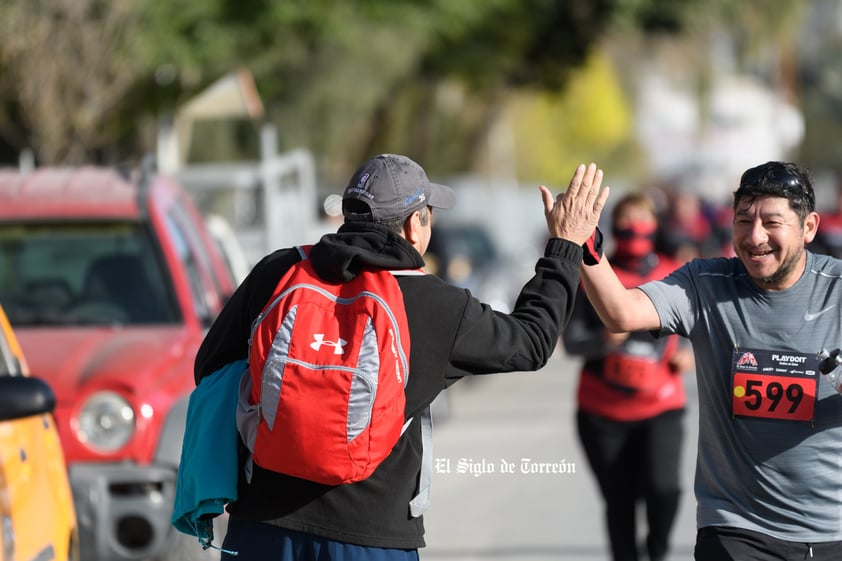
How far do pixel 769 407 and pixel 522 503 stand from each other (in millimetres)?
5439

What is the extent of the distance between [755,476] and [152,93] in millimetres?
13956

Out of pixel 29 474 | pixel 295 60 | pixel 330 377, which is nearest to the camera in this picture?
pixel 330 377

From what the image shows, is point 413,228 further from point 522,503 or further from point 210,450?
point 522,503

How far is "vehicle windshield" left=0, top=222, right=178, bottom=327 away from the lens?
277 inches

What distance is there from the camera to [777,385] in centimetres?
416

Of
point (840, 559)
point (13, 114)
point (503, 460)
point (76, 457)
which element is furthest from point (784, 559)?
point (13, 114)

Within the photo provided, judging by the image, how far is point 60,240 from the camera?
7.39 m

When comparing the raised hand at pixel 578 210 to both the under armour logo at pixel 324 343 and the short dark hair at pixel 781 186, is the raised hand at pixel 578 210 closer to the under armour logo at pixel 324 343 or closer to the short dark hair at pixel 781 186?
the short dark hair at pixel 781 186

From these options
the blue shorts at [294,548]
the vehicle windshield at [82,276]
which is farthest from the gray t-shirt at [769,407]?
the vehicle windshield at [82,276]

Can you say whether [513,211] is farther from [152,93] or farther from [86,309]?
[86,309]

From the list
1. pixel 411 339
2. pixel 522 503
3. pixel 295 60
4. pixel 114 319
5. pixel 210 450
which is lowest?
pixel 522 503

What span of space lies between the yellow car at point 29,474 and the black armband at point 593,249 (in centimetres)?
163

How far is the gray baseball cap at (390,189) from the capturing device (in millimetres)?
3732

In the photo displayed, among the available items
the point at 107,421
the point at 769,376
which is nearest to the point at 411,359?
the point at 769,376
